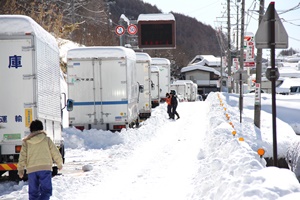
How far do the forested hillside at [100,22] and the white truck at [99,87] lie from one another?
1083cm

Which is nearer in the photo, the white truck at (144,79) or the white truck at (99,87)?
the white truck at (99,87)

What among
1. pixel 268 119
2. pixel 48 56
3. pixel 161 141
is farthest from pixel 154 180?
pixel 268 119

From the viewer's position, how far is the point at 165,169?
512 inches

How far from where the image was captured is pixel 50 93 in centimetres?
1264

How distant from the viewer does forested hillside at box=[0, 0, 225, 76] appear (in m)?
33.2

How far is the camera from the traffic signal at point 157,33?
36.2 m

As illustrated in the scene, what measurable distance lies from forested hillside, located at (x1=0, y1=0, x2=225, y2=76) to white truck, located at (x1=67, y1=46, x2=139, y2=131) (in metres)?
10.8

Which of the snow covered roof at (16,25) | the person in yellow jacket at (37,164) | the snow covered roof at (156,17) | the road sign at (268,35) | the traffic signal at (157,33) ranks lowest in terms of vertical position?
the person in yellow jacket at (37,164)

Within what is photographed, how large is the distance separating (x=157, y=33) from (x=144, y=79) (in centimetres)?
888

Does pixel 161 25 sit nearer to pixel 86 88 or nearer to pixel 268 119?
pixel 268 119

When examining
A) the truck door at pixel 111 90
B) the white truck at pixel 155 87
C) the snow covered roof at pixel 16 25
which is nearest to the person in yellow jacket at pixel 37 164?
the snow covered roof at pixel 16 25

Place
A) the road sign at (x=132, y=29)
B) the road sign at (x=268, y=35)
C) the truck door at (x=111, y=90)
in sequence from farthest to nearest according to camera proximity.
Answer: the road sign at (x=132, y=29)
the truck door at (x=111, y=90)
the road sign at (x=268, y=35)

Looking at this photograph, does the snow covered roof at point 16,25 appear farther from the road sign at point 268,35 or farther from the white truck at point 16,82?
the road sign at point 268,35

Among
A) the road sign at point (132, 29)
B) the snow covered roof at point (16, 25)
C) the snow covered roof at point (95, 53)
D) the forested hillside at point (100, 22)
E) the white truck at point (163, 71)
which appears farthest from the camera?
the white truck at point (163, 71)
